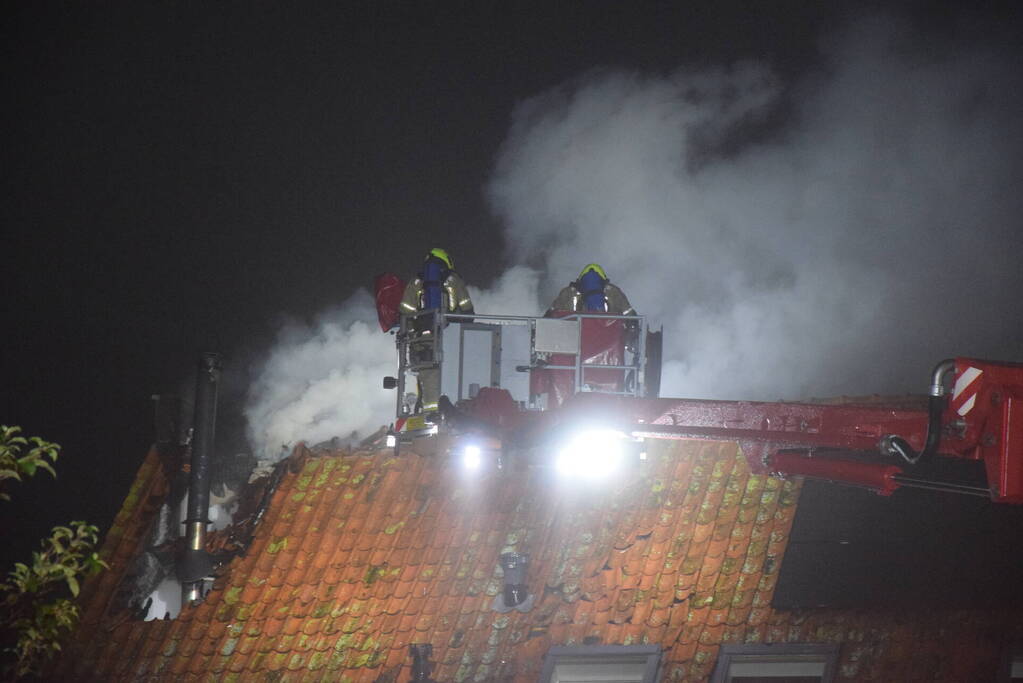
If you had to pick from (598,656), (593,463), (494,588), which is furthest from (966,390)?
(593,463)

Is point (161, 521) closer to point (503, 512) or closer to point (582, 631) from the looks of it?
point (503, 512)

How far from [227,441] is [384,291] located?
10.3m

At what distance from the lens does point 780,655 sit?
23.6 ft

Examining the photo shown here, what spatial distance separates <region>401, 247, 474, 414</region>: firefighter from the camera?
822 cm

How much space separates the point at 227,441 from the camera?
1803 cm

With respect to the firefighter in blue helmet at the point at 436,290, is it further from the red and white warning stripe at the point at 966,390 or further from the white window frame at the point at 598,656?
the red and white warning stripe at the point at 966,390

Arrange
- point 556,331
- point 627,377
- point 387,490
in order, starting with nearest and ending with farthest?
point 556,331 → point 627,377 → point 387,490

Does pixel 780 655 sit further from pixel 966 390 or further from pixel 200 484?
pixel 200 484

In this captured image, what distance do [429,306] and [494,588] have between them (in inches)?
99.8

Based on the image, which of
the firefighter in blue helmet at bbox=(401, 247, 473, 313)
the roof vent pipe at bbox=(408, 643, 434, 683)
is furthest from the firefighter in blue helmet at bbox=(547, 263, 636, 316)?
the roof vent pipe at bbox=(408, 643, 434, 683)

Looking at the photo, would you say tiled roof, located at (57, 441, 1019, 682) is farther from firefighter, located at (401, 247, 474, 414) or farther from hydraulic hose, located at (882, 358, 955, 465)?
hydraulic hose, located at (882, 358, 955, 465)

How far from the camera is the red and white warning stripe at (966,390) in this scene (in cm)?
377

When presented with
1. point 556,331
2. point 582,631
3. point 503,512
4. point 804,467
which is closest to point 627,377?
point 556,331

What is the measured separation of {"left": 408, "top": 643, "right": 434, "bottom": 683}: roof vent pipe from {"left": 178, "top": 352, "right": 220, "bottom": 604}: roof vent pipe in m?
2.78
